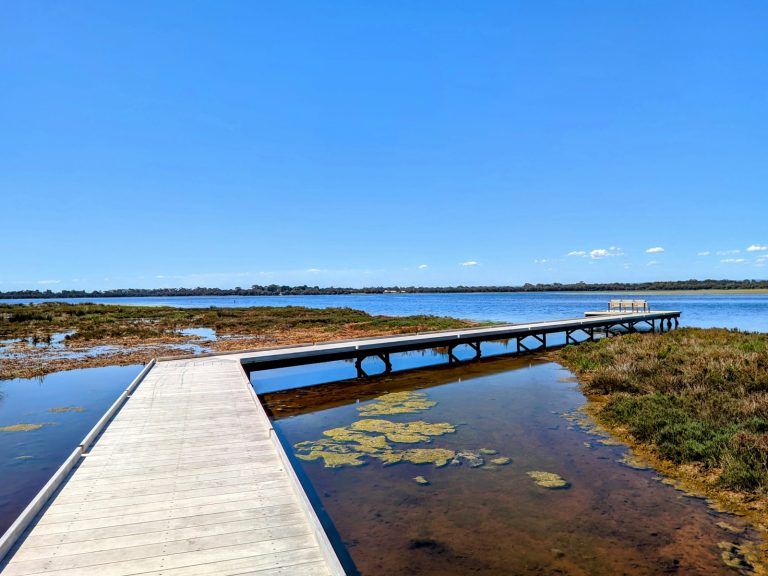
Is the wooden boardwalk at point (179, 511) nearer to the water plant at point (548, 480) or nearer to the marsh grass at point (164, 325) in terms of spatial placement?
the water plant at point (548, 480)

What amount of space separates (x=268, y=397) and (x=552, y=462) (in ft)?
30.7

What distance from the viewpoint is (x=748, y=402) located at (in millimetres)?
10297

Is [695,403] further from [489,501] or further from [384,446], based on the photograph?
[384,446]

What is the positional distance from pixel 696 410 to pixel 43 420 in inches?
619

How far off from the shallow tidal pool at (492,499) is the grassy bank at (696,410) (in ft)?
2.27

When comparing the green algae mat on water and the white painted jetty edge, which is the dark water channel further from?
the green algae mat on water

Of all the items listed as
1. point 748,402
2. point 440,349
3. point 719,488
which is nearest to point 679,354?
point 748,402

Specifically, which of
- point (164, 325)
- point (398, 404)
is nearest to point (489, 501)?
point (398, 404)

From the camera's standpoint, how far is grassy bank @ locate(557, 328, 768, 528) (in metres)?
7.66

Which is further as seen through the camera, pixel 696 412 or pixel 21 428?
pixel 21 428

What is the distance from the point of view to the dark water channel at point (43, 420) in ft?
26.3

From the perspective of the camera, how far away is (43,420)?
1187 cm

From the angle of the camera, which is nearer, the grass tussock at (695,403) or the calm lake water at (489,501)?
the calm lake water at (489,501)

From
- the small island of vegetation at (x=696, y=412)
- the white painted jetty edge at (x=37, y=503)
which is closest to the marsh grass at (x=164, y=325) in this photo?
the small island of vegetation at (x=696, y=412)
